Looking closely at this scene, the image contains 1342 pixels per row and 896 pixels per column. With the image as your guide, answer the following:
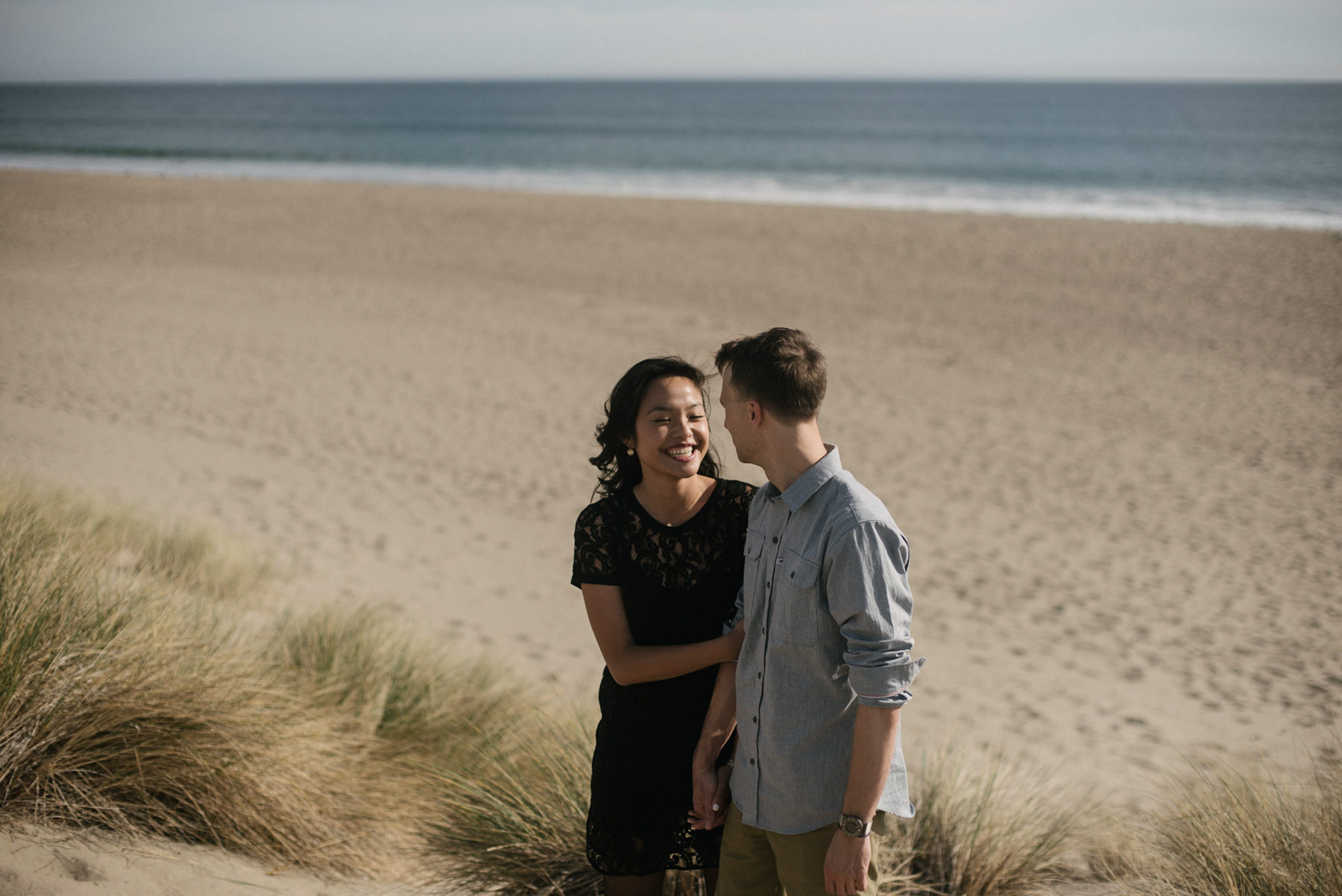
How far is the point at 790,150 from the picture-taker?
5403 centimetres

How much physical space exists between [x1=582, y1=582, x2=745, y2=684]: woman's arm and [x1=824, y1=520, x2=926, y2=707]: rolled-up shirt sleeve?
0.45m

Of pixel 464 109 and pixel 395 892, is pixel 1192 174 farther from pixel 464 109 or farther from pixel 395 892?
pixel 464 109

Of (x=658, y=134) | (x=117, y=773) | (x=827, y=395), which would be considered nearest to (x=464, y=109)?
(x=658, y=134)

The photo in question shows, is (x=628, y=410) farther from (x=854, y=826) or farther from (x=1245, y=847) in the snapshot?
(x=1245, y=847)

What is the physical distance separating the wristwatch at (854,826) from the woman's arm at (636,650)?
0.48m

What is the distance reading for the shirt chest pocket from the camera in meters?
1.95

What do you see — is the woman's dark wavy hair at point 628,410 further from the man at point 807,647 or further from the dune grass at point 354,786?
the dune grass at point 354,786

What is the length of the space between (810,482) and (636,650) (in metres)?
0.65

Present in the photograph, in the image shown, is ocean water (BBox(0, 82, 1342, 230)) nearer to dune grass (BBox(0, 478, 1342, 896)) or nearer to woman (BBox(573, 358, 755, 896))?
dune grass (BBox(0, 478, 1342, 896))

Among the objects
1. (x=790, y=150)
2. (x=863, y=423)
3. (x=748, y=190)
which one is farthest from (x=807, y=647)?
(x=790, y=150)

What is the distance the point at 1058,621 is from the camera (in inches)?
269

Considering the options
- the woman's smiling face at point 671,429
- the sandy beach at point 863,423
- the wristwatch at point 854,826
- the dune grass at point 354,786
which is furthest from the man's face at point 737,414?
the sandy beach at point 863,423

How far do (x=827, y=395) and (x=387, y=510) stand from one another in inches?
219

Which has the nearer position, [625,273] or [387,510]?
[387,510]
